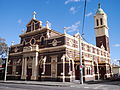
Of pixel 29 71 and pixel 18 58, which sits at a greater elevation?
pixel 18 58

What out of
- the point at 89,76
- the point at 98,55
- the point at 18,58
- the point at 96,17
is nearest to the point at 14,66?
the point at 18,58

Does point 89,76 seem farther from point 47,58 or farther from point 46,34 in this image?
point 46,34

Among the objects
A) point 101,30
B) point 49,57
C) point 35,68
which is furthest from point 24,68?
point 101,30

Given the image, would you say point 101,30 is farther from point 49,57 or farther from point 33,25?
point 49,57

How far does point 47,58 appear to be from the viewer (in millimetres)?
33250

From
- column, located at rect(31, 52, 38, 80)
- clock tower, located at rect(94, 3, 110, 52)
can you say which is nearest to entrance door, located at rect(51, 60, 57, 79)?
column, located at rect(31, 52, 38, 80)

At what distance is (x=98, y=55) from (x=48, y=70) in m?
19.4

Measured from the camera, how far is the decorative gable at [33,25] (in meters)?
37.5

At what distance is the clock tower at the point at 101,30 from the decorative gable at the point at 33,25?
23769 millimetres

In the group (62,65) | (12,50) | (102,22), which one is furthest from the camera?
(102,22)

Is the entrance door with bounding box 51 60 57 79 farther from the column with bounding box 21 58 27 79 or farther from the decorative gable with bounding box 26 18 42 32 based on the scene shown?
the decorative gable with bounding box 26 18 42 32

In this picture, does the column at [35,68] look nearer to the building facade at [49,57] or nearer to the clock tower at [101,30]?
the building facade at [49,57]

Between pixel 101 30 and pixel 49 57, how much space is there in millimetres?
26239

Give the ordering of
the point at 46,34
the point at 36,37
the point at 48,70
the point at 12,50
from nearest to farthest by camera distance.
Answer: the point at 48,70 < the point at 46,34 < the point at 36,37 < the point at 12,50
